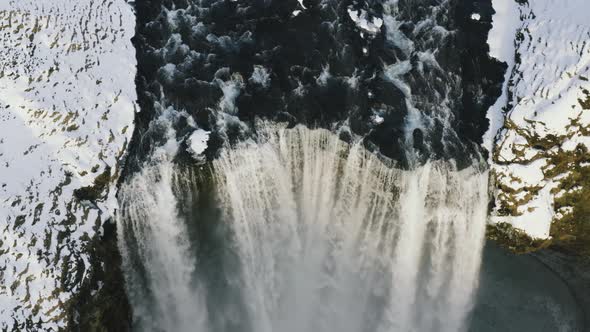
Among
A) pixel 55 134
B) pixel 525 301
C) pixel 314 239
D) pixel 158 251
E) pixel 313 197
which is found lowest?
pixel 158 251

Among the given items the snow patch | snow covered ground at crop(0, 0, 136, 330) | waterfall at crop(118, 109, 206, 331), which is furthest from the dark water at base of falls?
snow covered ground at crop(0, 0, 136, 330)

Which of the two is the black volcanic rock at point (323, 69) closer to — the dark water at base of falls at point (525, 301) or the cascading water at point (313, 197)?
the cascading water at point (313, 197)

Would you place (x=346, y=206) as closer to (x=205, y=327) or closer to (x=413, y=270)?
(x=413, y=270)

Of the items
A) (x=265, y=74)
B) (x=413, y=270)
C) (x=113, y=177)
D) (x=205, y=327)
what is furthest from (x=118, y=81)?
(x=413, y=270)

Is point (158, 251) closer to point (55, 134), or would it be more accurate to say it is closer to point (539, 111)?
point (55, 134)

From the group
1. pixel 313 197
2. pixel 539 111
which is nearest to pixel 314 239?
pixel 313 197

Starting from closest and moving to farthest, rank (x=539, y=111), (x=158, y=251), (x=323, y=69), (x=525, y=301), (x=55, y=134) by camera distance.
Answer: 1. (x=158, y=251)
2. (x=55, y=134)
3. (x=539, y=111)
4. (x=525, y=301)
5. (x=323, y=69)

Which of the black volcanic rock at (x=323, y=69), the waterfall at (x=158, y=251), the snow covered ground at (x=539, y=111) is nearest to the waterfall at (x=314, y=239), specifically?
the waterfall at (x=158, y=251)
